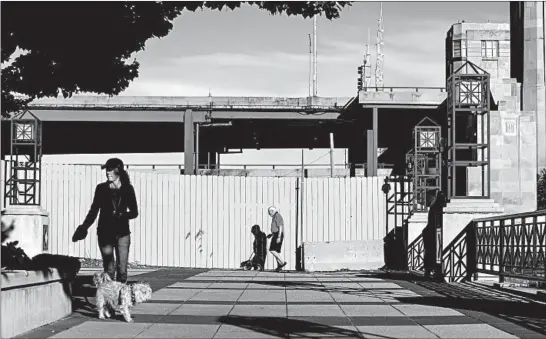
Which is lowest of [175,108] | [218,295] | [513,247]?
[218,295]

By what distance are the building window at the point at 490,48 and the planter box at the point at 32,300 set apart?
62918mm

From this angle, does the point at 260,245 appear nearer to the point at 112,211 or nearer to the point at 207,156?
the point at 112,211

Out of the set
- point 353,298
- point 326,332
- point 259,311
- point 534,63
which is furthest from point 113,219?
point 534,63

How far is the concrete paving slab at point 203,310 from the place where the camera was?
407 inches

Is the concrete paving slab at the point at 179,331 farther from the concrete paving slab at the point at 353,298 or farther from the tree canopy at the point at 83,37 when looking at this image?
the concrete paving slab at the point at 353,298

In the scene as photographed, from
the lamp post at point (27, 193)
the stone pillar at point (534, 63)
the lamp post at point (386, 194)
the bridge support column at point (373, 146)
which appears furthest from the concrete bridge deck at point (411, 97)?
the lamp post at point (27, 193)

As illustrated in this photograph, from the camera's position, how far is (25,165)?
24.8 m

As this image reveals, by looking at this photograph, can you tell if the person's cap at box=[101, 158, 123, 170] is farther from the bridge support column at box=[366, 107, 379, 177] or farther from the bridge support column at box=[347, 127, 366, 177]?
the bridge support column at box=[347, 127, 366, 177]

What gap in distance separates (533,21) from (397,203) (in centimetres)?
3380

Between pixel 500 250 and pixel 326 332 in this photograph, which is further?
pixel 500 250

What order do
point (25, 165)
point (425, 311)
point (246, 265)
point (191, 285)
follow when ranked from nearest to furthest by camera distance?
Result: point (425, 311) → point (191, 285) → point (25, 165) → point (246, 265)

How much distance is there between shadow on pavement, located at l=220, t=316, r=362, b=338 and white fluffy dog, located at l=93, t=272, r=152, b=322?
3.04 feet

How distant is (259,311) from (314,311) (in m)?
0.66

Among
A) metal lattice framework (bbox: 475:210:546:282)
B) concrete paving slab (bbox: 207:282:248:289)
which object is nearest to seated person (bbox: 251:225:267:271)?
concrete paving slab (bbox: 207:282:248:289)
